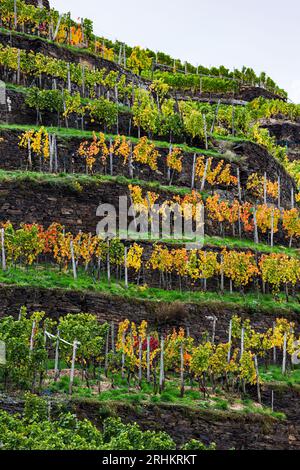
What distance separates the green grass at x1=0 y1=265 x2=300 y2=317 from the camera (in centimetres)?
3666

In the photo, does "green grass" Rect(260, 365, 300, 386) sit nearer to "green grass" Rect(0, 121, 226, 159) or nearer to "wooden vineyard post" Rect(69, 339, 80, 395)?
"wooden vineyard post" Rect(69, 339, 80, 395)

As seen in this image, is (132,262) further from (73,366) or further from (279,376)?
(73,366)

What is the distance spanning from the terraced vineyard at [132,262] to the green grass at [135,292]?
0.11 metres

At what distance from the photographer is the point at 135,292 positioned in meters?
38.5

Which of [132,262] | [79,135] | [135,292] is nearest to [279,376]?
[135,292]

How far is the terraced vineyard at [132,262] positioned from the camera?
3103 cm

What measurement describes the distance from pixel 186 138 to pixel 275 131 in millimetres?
22268

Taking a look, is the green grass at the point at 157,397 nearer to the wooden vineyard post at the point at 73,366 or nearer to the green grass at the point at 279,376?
the wooden vineyard post at the point at 73,366

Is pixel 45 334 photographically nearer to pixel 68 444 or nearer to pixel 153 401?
pixel 153 401

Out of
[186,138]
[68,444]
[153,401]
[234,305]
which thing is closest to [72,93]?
[186,138]

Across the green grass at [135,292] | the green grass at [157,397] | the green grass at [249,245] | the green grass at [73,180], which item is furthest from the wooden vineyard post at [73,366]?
the green grass at [249,245]

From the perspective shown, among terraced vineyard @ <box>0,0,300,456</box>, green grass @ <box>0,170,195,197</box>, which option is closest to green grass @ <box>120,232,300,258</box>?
terraced vineyard @ <box>0,0,300,456</box>

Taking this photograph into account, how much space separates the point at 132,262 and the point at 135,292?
1701 mm

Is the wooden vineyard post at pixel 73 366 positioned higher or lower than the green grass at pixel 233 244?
lower
